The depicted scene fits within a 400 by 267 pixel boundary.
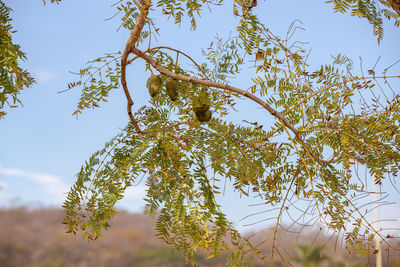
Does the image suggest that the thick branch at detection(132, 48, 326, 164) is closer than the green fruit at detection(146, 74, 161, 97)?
Yes

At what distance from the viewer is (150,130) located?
0.74 metres

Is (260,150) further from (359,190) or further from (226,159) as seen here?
(359,190)

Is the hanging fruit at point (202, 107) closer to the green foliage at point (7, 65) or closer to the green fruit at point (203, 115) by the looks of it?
the green fruit at point (203, 115)

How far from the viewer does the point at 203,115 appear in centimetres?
70

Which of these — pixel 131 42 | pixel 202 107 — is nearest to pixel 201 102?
pixel 202 107

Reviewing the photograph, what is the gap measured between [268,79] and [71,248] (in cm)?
200

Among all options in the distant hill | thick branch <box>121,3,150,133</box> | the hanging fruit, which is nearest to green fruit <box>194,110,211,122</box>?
the hanging fruit

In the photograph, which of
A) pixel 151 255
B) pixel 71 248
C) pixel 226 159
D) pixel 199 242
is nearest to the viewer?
pixel 199 242

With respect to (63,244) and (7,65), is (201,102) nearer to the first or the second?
(7,65)

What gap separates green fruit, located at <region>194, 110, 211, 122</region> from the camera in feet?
2.29

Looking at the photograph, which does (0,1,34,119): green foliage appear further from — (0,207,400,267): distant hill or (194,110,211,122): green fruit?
(0,207,400,267): distant hill

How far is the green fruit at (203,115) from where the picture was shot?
70 centimetres

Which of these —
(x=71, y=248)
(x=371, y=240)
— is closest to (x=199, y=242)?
(x=371, y=240)

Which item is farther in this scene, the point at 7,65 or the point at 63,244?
the point at 63,244
